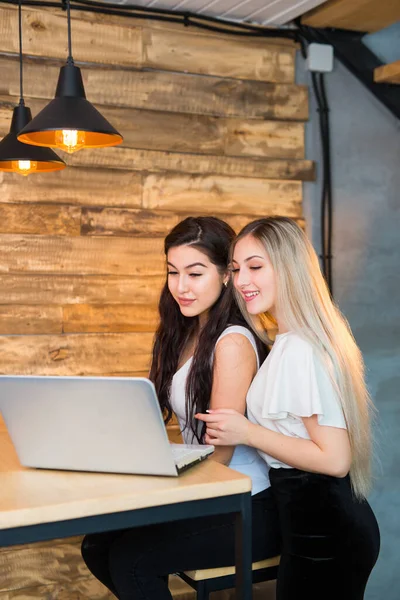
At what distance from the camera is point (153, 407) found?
1.66 meters

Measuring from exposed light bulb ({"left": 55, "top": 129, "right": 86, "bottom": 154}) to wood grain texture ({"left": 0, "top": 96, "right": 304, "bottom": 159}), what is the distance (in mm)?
933

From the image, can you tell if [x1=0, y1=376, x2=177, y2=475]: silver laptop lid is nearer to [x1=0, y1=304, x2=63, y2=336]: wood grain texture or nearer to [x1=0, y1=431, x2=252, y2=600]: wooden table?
[x1=0, y1=431, x2=252, y2=600]: wooden table

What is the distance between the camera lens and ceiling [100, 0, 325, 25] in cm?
338

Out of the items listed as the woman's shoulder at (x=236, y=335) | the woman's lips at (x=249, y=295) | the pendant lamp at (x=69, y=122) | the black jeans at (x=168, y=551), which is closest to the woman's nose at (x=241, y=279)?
the woman's lips at (x=249, y=295)

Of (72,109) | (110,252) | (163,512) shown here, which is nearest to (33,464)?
(163,512)

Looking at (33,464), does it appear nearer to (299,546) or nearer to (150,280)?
(299,546)

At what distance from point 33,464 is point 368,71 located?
268cm

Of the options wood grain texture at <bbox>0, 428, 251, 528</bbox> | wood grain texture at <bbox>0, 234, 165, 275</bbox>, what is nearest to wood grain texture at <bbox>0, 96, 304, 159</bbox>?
wood grain texture at <bbox>0, 234, 165, 275</bbox>

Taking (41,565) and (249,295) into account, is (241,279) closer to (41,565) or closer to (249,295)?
(249,295)

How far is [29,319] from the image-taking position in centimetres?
328

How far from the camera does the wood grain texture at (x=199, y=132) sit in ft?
11.2

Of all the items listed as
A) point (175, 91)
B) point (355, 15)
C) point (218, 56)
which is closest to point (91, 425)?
point (175, 91)

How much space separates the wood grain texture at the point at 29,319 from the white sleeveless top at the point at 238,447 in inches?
35.3

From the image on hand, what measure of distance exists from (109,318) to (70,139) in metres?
1.20
